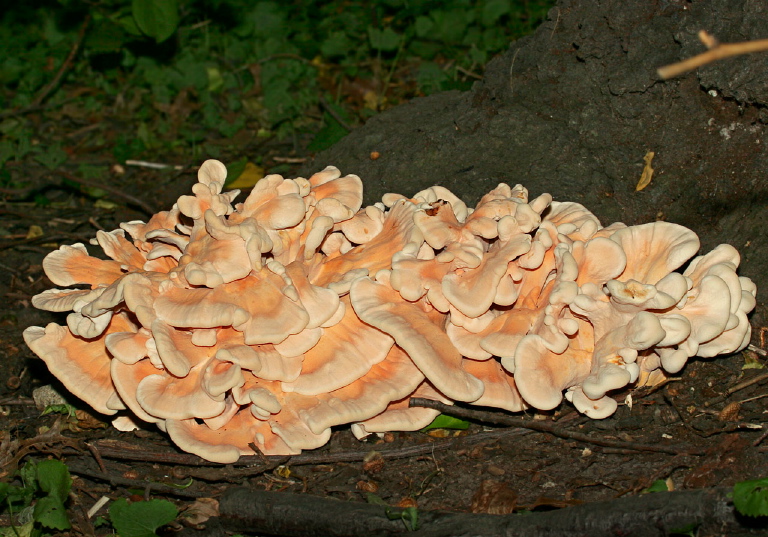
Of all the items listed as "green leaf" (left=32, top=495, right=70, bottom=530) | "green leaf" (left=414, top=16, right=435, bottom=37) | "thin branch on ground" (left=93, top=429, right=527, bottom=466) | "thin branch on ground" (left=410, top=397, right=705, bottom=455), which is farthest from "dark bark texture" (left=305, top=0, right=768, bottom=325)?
"green leaf" (left=414, top=16, right=435, bottom=37)

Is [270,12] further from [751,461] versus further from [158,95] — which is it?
[751,461]

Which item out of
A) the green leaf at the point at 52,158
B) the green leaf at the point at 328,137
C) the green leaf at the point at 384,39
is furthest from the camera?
the green leaf at the point at 384,39

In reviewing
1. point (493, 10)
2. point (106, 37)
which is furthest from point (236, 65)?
point (493, 10)

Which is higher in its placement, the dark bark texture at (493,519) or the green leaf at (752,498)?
the green leaf at (752,498)

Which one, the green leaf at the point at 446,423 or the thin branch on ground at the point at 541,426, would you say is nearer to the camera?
the thin branch on ground at the point at 541,426

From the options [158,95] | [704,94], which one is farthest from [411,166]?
[158,95]

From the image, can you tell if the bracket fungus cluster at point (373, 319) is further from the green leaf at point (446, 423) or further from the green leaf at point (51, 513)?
the green leaf at point (51, 513)

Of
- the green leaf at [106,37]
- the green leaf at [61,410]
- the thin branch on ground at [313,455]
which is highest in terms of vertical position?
the green leaf at [106,37]

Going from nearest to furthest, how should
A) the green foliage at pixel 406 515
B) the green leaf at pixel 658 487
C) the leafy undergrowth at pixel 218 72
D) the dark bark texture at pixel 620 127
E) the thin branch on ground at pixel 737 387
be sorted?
the green foliage at pixel 406 515, the green leaf at pixel 658 487, the thin branch on ground at pixel 737 387, the dark bark texture at pixel 620 127, the leafy undergrowth at pixel 218 72

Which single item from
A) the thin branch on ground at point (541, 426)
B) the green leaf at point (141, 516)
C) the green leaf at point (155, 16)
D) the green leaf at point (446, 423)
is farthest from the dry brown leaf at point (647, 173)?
the green leaf at point (155, 16)
